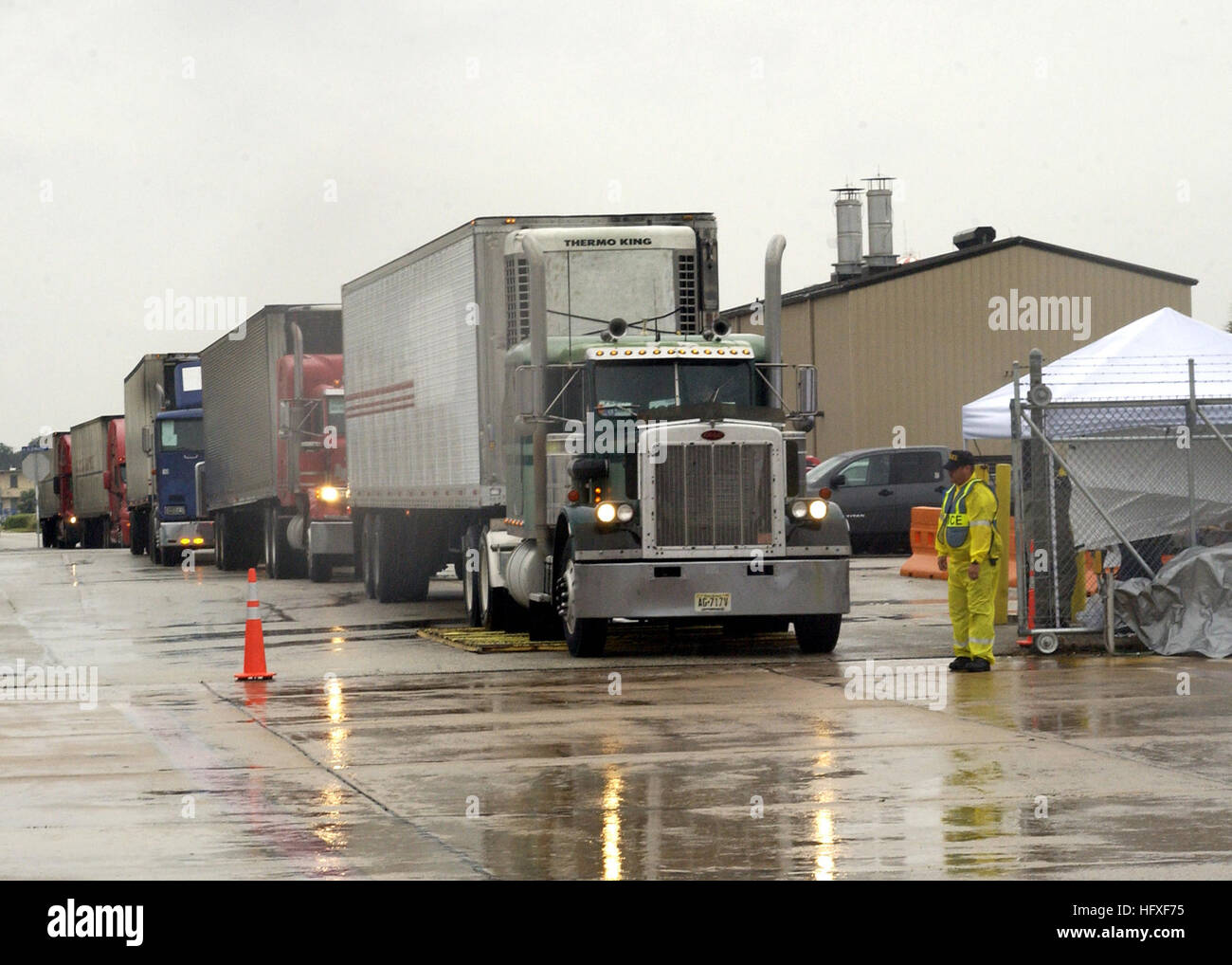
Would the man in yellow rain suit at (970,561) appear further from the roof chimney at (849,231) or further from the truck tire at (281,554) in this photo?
the roof chimney at (849,231)

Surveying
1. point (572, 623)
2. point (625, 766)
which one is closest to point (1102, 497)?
point (572, 623)

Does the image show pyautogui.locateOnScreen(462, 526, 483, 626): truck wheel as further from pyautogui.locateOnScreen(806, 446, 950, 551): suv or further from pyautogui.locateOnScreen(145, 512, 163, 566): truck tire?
pyautogui.locateOnScreen(145, 512, 163, 566): truck tire

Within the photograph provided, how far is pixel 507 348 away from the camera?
1959 centimetres

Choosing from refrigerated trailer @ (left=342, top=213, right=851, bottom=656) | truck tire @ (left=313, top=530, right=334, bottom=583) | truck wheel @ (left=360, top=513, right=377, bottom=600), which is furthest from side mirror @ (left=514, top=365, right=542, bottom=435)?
truck tire @ (left=313, top=530, right=334, bottom=583)

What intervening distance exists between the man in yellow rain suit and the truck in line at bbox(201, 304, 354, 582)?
14740 mm

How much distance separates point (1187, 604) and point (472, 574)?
8.05m

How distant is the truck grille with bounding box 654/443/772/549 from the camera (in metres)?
16.8

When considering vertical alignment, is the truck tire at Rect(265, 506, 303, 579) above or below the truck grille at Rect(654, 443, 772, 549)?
A: below

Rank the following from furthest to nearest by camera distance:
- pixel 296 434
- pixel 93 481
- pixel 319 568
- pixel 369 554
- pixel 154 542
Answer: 1. pixel 93 481
2. pixel 154 542
3. pixel 319 568
4. pixel 296 434
5. pixel 369 554

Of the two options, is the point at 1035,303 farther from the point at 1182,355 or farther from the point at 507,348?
the point at 507,348

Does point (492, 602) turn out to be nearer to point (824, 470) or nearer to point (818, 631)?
point (818, 631)

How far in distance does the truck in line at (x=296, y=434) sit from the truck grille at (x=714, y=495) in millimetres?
12967

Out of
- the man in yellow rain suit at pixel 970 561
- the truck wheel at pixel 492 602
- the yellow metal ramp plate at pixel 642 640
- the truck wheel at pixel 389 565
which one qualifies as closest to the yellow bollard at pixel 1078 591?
the man in yellow rain suit at pixel 970 561

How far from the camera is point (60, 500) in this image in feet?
210
